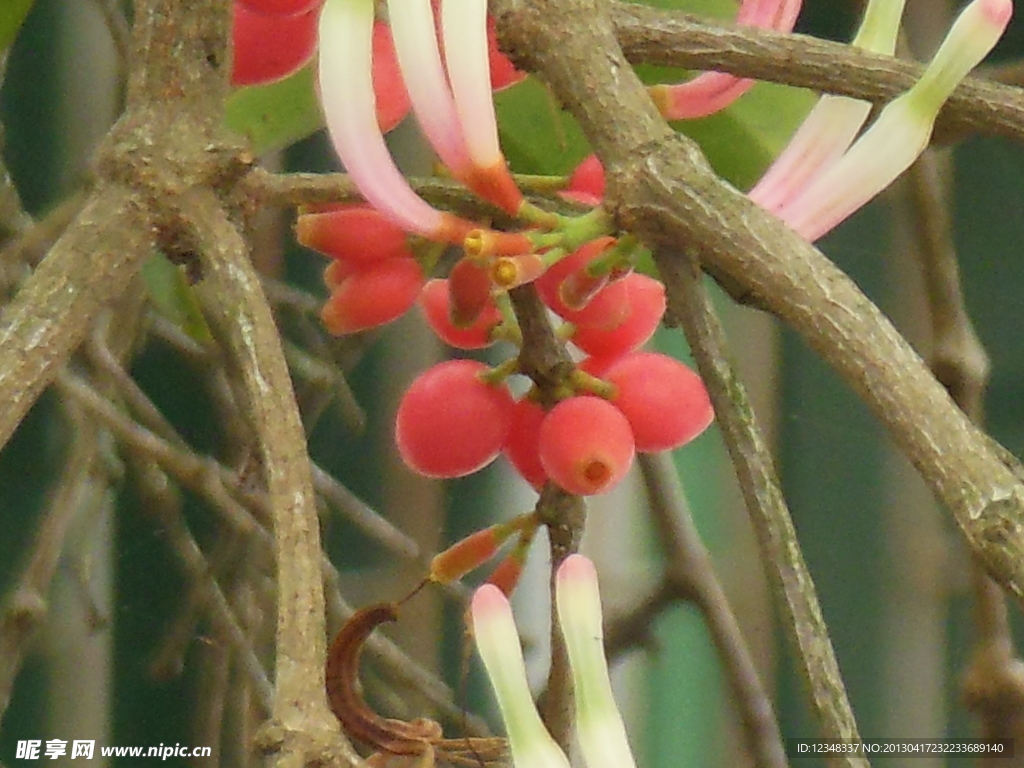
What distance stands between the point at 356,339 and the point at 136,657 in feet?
0.73

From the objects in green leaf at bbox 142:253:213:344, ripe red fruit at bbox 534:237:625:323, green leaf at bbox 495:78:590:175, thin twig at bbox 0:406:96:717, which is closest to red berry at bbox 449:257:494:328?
ripe red fruit at bbox 534:237:625:323

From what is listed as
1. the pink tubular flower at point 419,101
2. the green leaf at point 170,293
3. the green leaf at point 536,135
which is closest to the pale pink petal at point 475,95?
the pink tubular flower at point 419,101

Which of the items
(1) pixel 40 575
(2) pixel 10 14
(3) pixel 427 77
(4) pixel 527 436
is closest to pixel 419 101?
(3) pixel 427 77

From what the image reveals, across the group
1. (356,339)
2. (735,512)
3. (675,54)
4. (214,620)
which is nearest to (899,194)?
(735,512)

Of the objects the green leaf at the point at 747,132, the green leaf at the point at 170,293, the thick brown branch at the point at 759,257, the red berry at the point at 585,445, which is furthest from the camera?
the green leaf at the point at 170,293

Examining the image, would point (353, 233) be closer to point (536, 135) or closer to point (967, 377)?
point (536, 135)

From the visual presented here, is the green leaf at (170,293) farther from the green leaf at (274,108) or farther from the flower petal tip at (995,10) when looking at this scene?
the flower petal tip at (995,10)

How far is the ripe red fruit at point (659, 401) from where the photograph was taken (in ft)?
0.82

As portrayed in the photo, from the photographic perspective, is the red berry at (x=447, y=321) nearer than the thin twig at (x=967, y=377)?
Yes

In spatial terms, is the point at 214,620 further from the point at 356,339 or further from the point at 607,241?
the point at 607,241

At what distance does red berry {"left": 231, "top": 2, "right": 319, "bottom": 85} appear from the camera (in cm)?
24

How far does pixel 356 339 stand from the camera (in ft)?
2.03

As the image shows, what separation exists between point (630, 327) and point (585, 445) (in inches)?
1.8

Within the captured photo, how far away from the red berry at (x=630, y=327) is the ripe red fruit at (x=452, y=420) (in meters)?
0.02
